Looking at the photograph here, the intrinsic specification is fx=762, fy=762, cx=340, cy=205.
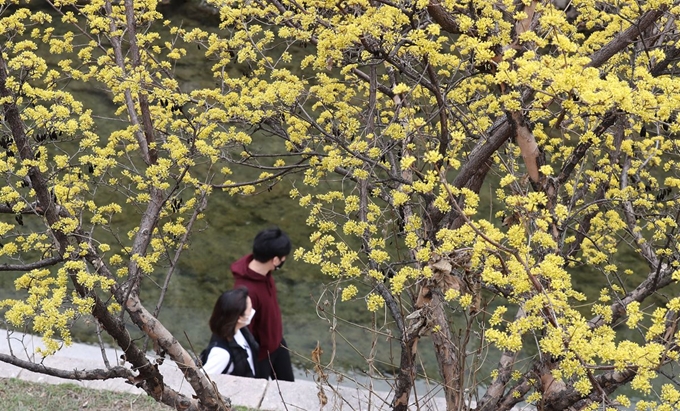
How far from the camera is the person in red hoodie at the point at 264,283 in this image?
18.1 feet

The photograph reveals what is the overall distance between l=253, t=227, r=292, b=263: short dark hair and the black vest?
55 cm

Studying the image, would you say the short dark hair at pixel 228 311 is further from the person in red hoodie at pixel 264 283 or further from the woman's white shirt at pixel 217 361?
the person in red hoodie at pixel 264 283

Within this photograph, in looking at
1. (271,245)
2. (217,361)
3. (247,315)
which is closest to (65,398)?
(217,361)

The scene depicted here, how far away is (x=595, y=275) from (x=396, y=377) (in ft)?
21.1

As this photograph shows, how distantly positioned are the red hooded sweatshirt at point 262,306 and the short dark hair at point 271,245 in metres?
0.19

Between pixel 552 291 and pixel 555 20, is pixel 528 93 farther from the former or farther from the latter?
pixel 552 291

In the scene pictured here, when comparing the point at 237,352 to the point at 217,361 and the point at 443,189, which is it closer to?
the point at 217,361

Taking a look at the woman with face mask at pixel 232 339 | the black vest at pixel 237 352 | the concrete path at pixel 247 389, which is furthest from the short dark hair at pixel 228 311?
the concrete path at pixel 247 389

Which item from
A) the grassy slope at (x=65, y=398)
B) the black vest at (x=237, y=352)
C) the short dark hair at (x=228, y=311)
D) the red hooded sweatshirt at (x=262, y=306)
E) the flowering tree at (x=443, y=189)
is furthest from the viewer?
the red hooded sweatshirt at (x=262, y=306)

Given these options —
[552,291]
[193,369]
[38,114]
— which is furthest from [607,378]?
[38,114]

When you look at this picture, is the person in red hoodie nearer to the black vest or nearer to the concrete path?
the black vest

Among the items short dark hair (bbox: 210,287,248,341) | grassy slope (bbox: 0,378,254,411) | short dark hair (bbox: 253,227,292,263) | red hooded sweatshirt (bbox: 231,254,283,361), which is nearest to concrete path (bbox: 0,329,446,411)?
grassy slope (bbox: 0,378,254,411)

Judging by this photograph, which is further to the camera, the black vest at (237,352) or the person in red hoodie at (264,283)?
the person in red hoodie at (264,283)

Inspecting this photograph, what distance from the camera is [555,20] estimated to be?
329cm
